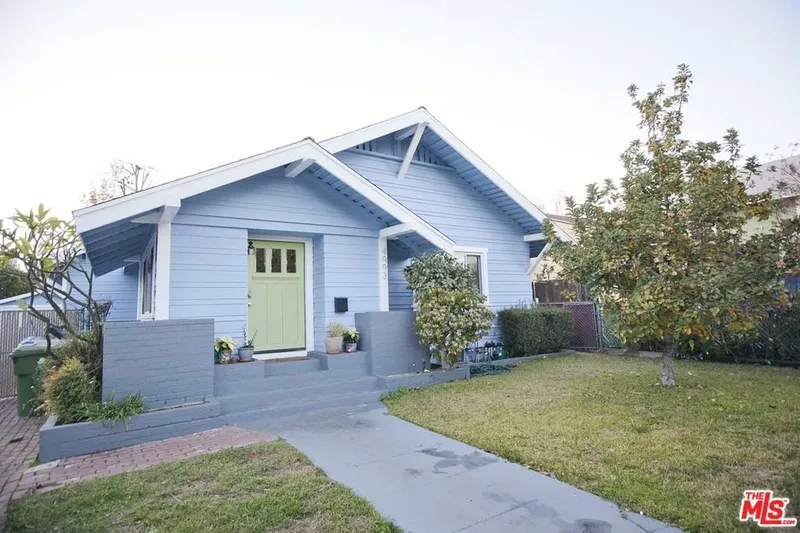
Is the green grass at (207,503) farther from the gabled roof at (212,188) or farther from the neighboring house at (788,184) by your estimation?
the neighboring house at (788,184)

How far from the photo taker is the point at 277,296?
7.80 m

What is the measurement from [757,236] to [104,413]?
352 inches

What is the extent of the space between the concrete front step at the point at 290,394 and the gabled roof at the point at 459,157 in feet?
16.0

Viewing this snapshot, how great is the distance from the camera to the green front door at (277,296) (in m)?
7.51

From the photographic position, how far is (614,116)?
1228 centimetres

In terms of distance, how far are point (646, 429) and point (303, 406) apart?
4537mm

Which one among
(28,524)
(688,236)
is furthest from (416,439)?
(688,236)

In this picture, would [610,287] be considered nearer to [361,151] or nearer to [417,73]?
[361,151]

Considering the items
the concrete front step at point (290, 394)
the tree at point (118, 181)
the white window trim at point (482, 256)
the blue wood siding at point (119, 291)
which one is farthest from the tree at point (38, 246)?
the tree at point (118, 181)

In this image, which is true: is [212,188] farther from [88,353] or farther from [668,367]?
[668,367]

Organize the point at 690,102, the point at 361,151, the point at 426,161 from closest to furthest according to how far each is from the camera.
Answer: the point at 690,102 < the point at 361,151 < the point at 426,161

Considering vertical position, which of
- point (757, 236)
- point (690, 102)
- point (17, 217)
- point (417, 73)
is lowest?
point (757, 236)

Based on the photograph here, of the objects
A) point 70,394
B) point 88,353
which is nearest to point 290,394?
point 70,394

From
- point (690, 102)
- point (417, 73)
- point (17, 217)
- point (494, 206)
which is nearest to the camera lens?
point (17, 217)
